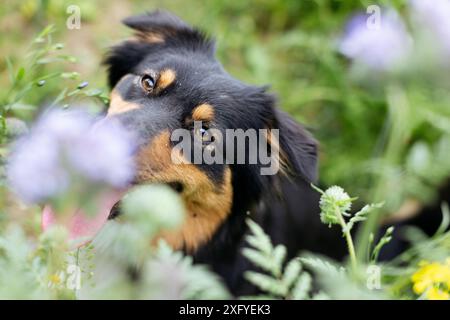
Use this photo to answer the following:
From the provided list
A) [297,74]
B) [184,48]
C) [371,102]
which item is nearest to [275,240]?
[184,48]

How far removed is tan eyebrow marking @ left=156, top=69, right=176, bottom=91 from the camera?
235 centimetres

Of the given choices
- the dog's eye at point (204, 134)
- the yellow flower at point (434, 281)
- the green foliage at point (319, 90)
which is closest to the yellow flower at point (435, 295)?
the yellow flower at point (434, 281)

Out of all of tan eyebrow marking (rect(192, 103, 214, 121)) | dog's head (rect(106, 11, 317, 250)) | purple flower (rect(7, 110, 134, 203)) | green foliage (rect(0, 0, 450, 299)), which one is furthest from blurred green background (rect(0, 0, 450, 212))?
purple flower (rect(7, 110, 134, 203))

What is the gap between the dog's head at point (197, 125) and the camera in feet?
7.16

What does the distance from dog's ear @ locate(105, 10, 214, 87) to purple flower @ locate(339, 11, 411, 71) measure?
1.22 m

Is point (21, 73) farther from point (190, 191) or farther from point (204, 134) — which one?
point (190, 191)

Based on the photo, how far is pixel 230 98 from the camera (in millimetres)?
2367

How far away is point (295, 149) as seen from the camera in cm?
237

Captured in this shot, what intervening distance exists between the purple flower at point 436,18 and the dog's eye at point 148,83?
5.88ft

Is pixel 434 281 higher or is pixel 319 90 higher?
pixel 319 90

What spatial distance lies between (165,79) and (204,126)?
0.95ft

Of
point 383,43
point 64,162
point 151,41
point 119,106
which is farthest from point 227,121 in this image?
point 383,43
